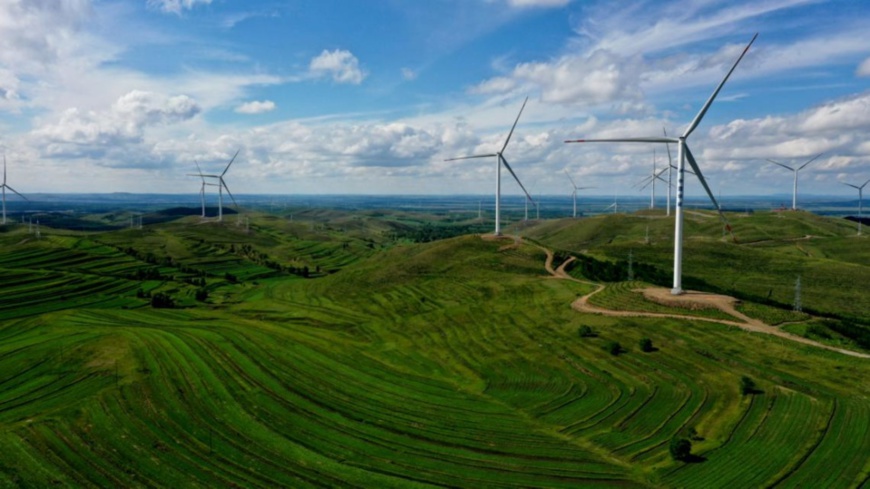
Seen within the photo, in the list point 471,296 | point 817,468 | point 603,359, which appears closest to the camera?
point 817,468

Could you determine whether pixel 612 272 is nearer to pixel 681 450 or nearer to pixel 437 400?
pixel 437 400

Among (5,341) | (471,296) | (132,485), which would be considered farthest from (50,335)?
(471,296)

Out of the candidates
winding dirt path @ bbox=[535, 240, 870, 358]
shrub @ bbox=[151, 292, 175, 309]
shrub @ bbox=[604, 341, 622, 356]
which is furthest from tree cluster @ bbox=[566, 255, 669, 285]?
shrub @ bbox=[151, 292, 175, 309]

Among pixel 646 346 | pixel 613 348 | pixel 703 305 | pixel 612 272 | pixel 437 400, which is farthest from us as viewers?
pixel 612 272

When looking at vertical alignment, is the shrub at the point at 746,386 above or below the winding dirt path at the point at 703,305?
below

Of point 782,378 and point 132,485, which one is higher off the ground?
point 782,378

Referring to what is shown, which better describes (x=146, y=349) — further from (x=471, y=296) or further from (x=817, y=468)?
(x=817, y=468)

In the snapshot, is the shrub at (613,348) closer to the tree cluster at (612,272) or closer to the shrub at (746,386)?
the shrub at (746,386)

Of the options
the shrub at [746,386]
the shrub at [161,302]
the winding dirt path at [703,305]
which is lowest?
the shrub at [161,302]

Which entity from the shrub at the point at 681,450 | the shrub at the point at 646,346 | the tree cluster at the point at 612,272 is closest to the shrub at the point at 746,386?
the shrub at the point at 646,346

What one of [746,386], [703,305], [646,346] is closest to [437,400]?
[646,346]

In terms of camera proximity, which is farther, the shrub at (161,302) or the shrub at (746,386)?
the shrub at (161,302)
